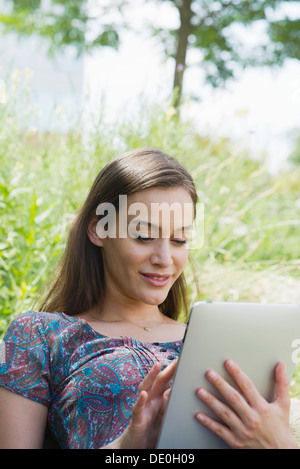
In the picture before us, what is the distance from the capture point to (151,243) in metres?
1.58

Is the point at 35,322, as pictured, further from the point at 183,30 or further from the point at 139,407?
the point at 183,30

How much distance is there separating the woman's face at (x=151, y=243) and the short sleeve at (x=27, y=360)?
281 millimetres

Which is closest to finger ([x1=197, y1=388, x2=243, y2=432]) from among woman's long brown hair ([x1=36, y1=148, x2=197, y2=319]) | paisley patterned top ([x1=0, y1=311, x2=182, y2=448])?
paisley patterned top ([x1=0, y1=311, x2=182, y2=448])

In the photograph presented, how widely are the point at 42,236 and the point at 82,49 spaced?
5.57 meters

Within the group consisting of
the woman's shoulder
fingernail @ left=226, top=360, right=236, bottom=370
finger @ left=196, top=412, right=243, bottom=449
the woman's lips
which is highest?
the woman's lips

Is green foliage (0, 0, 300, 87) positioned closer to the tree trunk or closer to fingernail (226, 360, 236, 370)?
the tree trunk

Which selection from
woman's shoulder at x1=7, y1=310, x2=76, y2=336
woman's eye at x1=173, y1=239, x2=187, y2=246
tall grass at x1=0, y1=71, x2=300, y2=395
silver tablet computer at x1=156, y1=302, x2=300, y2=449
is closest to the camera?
silver tablet computer at x1=156, y1=302, x2=300, y2=449

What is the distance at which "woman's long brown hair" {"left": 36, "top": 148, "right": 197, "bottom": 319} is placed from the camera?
1.66 metres

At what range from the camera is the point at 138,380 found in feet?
4.65

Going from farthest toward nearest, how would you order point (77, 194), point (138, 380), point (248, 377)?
point (77, 194) → point (138, 380) → point (248, 377)

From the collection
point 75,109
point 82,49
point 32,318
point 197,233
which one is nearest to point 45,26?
point 82,49

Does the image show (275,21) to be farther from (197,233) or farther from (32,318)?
(32,318)

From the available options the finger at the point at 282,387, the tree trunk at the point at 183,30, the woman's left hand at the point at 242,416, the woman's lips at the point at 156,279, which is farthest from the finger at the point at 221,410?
the tree trunk at the point at 183,30
